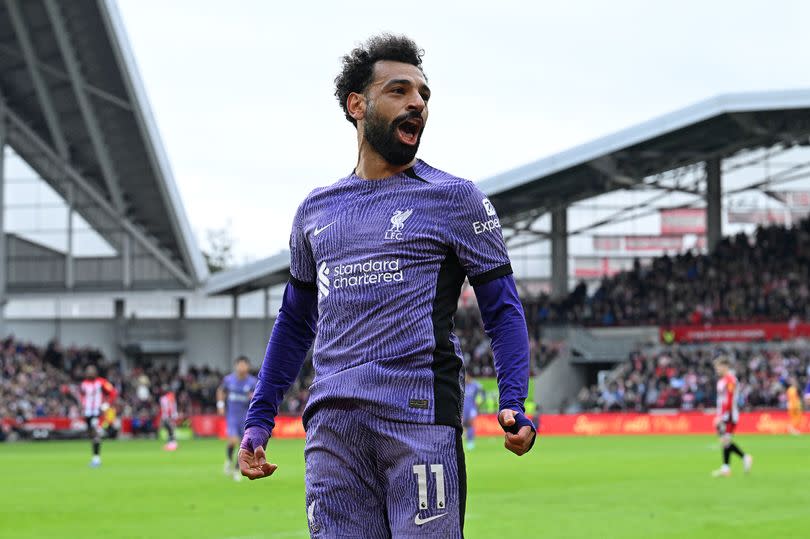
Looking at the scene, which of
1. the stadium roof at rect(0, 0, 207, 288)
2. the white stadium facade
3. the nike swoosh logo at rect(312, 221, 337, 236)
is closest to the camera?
the nike swoosh logo at rect(312, 221, 337, 236)

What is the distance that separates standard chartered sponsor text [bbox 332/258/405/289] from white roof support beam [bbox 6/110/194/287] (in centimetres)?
5845

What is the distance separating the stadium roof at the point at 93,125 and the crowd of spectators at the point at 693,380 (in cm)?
1990

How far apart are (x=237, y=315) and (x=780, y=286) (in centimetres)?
2489

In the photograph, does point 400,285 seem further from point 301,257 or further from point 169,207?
point 169,207

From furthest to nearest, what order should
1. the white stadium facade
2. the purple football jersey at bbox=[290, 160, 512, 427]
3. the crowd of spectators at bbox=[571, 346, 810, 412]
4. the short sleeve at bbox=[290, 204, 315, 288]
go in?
the white stadium facade < the crowd of spectators at bbox=[571, 346, 810, 412] < the short sleeve at bbox=[290, 204, 315, 288] < the purple football jersey at bbox=[290, 160, 512, 427]

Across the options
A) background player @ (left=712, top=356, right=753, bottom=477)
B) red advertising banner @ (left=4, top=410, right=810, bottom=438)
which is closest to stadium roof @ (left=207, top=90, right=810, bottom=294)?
red advertising banner @ (left=4, top=410, right=810, bottom=438)

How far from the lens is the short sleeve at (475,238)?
5.16 m

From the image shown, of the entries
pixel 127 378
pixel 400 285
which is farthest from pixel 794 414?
pixel 400 285

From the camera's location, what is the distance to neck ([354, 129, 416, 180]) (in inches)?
210

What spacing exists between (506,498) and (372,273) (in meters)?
14.1

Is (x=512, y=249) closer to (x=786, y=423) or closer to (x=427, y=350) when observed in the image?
(x=786, y=423)

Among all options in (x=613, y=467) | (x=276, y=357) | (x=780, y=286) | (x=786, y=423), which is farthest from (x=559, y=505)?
(x=780, y=286)

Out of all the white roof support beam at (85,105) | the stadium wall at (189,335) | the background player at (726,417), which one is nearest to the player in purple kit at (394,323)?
the background player at (726,417)

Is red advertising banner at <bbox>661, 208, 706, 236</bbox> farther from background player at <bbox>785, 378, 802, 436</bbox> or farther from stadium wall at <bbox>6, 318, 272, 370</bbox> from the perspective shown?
background player at <bbox>785, 378, 802, 436</bbox>
